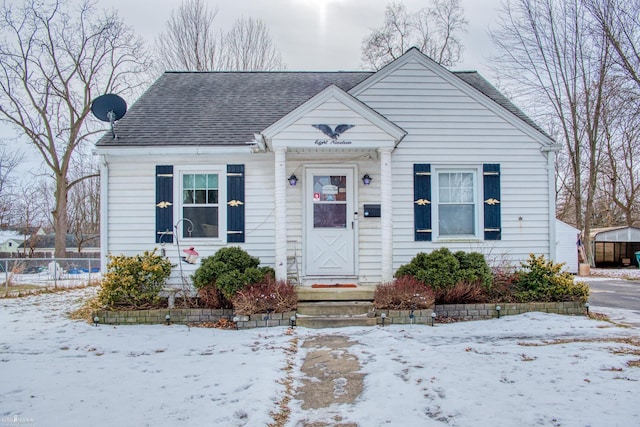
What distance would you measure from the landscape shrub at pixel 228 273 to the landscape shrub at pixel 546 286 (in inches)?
179

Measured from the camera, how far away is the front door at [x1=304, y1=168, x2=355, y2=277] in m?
8.74

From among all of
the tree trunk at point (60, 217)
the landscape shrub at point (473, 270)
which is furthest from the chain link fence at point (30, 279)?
the landscape shrub at point (473, 270)

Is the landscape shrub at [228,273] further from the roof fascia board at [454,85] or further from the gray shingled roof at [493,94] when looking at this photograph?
the gray shingled roof at [493,94]

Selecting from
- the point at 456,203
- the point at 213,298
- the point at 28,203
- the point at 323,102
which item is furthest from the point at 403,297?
the point at 28,203

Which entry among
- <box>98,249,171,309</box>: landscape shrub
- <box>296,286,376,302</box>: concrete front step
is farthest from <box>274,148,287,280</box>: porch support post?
<box>98,249,171,309</box>: landscape shrub

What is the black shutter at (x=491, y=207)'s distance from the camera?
8.81 metres

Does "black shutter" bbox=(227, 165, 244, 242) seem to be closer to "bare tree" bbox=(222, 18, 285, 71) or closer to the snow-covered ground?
the snow-covered ground

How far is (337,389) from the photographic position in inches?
173

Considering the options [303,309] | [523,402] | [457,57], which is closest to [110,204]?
[303,309]

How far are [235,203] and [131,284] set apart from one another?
236cm

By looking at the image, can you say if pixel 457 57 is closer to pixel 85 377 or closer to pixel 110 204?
pixel 110 204

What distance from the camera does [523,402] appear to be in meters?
3.87

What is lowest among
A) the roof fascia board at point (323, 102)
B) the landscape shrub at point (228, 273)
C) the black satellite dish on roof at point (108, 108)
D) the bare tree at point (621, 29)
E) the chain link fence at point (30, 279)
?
the chain link fence at point (30, 279)

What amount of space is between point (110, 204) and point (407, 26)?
21.2 meters
